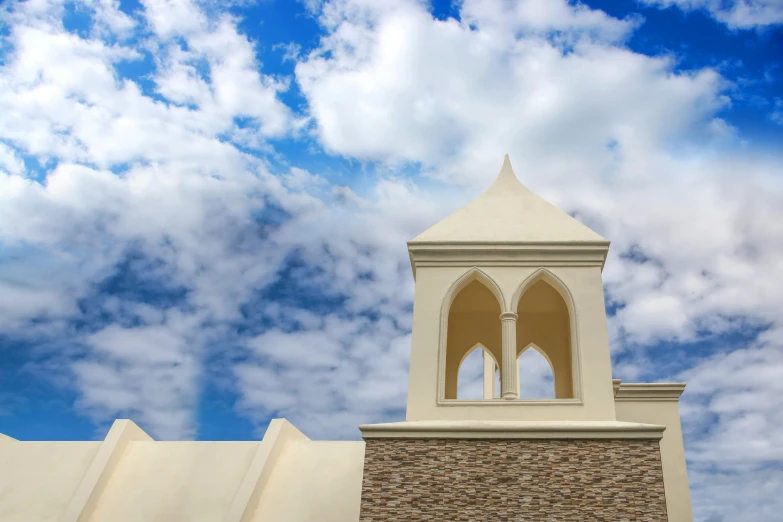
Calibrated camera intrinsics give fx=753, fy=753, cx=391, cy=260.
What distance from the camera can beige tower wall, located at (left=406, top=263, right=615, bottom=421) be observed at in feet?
Answer: 39.2

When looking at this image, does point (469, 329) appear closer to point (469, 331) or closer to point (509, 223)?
point (469, 331)

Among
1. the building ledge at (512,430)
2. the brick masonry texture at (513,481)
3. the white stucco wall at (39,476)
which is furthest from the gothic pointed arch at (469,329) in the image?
the white stucco wall at (39,476)

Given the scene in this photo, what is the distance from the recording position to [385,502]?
10.7m

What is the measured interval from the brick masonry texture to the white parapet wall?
2.76 m

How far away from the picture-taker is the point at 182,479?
14.6 metres

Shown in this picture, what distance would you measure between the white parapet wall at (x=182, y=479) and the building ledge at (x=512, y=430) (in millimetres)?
2879

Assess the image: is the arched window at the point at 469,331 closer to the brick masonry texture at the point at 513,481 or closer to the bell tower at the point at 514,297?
the bell tower at the point at 514,297

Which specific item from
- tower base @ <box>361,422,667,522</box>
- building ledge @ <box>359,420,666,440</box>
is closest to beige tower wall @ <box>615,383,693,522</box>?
building ledge @ <box>359,420,666,440</box>

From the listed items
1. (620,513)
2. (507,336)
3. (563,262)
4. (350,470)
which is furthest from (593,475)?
(350,470)

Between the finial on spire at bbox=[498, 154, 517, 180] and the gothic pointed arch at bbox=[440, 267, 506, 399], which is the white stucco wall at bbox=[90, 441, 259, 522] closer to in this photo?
the gothic pointed arch at bbox=[440, 267, 506, 399]

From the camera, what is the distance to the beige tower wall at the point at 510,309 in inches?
471

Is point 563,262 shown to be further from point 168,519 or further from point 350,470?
point 168,519

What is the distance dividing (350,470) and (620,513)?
559 centimetres

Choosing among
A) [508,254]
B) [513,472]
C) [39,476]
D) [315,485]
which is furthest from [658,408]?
[39,476]
